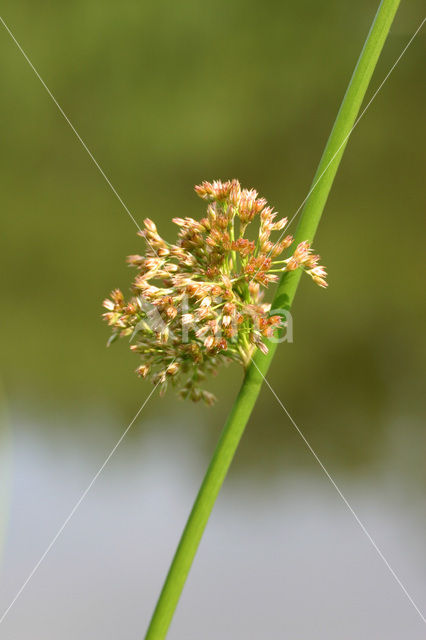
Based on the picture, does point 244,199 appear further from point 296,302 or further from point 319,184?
point 296,302

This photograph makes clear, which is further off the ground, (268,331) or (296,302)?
(296,302)

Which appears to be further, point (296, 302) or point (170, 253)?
point (296, 302)

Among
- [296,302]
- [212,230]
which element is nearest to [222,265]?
[212,230]
